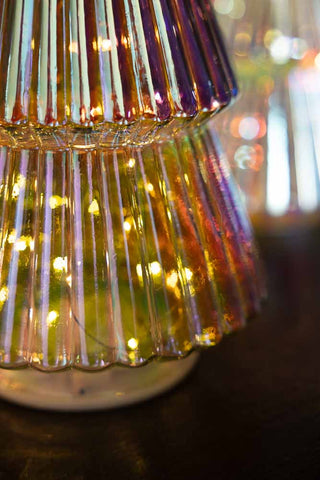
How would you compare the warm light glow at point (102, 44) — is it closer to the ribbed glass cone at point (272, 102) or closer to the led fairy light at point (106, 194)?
the led fairy light at point (106, 194)

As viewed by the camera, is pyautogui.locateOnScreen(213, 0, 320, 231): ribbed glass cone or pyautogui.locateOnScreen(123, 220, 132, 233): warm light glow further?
pyautogui.locateOnScreen(213, 0, 320, 231): ribbed glass cone

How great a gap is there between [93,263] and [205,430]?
0.38 ft

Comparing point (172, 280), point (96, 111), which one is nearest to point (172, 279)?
point (172, 280)

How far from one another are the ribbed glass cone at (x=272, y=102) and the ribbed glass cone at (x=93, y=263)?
1.36 ft

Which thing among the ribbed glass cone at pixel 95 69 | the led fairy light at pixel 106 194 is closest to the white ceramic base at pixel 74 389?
the led fairy light at pixel 106 194

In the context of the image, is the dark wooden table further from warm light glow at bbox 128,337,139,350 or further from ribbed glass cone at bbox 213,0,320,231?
ribbed glass cone at bbox 213,0,320,231

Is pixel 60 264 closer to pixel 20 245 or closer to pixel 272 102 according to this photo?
pixel 20 245

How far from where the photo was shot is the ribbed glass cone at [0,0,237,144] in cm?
31

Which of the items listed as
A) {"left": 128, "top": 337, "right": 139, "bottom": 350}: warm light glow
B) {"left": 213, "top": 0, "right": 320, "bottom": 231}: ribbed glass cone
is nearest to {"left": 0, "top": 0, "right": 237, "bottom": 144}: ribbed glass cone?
{"left": 128, "top": 337, "right": 139, "bottom": 350}: warm light glow

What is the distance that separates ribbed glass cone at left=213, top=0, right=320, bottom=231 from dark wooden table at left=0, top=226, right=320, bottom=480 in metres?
0.34

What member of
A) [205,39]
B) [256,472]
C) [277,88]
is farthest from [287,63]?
[256,472]

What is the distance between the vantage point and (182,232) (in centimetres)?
36

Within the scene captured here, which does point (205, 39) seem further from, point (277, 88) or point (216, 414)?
point (277, 88)

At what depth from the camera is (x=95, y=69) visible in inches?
12.6
